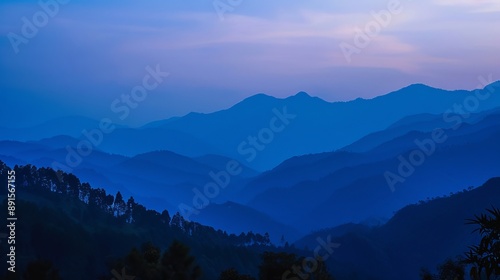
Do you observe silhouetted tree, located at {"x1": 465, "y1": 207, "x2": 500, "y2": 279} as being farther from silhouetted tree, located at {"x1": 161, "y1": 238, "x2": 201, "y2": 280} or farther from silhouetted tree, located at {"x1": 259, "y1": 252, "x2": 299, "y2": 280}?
silhouetted tree, located at {"x1": 161, "y1": 238, "x2": 201, "y2": 280}

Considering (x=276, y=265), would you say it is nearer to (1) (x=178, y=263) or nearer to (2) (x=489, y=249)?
(1) (x=178, y=263)

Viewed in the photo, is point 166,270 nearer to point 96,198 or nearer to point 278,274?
point 278,274

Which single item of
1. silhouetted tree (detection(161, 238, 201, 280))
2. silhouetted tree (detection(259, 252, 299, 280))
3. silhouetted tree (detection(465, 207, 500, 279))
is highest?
silhouetted tree (detection(161, 238, 201, 280))

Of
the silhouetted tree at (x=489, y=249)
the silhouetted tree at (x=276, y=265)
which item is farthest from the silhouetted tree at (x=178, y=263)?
the silhouetted tree at (x=489, y=249)

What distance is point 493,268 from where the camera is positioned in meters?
14.5

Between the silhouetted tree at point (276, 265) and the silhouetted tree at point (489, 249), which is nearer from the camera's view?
the silhouetted tree at point (489, 249)

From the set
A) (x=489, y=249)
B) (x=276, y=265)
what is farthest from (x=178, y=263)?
(x=489, y=249)

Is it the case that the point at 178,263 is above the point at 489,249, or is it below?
above

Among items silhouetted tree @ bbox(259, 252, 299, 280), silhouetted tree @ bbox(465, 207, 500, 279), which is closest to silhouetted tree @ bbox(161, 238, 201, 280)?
silhouetted tree @ bbox(259, 252, 299, 280)

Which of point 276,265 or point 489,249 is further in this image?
point 276,265

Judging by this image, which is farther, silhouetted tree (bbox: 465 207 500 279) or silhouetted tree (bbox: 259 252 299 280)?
silhouetted tree (bbox: 259 252 299 280)

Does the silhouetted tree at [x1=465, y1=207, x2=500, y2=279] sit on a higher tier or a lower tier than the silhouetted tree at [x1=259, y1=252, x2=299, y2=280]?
lower

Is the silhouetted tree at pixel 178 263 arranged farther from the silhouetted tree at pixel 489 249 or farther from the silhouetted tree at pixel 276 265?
the silhouetted tree at pixel 489 249

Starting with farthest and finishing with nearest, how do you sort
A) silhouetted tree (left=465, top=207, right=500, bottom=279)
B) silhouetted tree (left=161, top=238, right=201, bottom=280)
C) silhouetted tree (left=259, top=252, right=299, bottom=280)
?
silhouetted tree (left=161, top=238, right=201, bottom=280)
silhouetted tree (left=259, top=252, right=299, bottom=280)
silhouetted tree (left=465, top=207, right=500, bottom=279)
